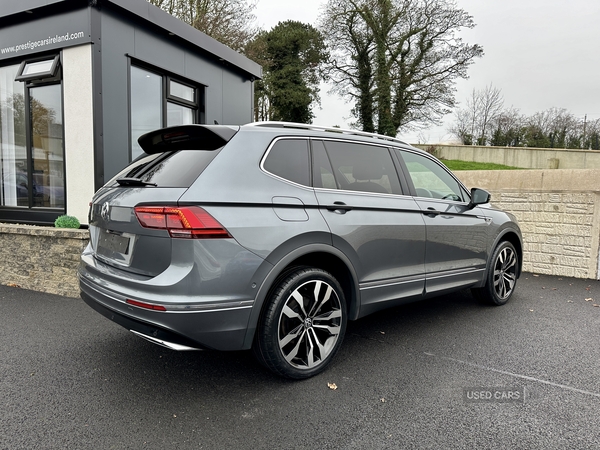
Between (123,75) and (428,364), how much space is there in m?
6.14

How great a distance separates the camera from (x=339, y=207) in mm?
3023

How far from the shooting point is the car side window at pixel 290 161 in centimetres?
281

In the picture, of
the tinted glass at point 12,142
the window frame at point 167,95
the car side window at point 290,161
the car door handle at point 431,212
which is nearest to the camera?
the car side window at point 290,161

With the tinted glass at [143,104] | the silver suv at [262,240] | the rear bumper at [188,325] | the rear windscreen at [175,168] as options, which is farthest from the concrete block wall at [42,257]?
the rear bumper at [188,325]

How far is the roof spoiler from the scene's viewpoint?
266 cm

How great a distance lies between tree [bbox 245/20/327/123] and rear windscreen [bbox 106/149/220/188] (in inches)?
1050

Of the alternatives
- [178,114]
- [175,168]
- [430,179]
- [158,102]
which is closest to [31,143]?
[158,102]

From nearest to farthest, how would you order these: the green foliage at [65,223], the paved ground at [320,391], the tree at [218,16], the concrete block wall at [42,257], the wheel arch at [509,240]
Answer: the paved ground at [320,391] → the wheel arch at [509,240] → the concrete block wall at [42,257] → the green foliage at [65,223] → the tree at [218,16]

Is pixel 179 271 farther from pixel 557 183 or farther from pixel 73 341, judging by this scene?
pixel 557 183

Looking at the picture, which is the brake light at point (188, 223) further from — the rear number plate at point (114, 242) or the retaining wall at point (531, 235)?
the retaining wall at point (531, 235)

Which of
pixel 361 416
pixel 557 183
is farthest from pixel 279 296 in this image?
pixel 557 183

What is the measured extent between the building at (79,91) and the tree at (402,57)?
69.4 feet

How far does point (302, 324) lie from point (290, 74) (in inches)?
1137

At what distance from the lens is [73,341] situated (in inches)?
145
